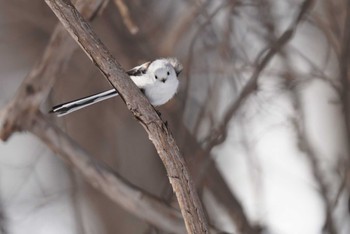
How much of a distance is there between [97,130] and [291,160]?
0.60 m

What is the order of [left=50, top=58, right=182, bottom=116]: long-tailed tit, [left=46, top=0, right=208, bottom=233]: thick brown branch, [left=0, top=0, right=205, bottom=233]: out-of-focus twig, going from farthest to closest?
[left=0, top=0, right=205, bottom=233]: out-of-focus twig
[left=50, top=58, right=182, bottom=116]: long-tailed tit
[left=46, top=0, right=208, bottom=233]: thick brown branch

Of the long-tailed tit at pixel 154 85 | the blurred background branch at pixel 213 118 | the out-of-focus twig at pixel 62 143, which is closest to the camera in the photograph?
the long-tailed tit at pixel 154 85

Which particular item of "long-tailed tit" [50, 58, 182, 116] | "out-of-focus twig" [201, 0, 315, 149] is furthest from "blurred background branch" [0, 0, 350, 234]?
"long-tailed tit" [50, 58, 182, 116]

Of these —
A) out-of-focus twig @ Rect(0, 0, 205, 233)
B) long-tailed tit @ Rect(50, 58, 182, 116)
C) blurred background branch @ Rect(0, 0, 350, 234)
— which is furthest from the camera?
blurred background branch @ Rect(0, 0, 350, 234)

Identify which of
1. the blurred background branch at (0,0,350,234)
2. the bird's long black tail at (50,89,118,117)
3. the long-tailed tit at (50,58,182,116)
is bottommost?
the blurred background branch at (0,0,350,234)

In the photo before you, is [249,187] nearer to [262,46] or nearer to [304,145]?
[304,145]

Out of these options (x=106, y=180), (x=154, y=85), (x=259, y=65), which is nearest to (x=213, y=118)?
(x=259, y=65)

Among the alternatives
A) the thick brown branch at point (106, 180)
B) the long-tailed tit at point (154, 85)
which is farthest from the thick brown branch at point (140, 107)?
the thick brown branch at point (106, 180)

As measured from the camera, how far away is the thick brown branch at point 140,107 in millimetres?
879

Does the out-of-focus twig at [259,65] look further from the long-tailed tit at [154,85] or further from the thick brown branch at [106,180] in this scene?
the long-tailed tit at [154,85]

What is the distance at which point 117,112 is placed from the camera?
6.32 ft

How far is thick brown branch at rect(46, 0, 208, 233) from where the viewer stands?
0.88m

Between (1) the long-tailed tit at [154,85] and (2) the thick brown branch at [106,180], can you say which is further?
(2) the thick brown branch at [106,180]

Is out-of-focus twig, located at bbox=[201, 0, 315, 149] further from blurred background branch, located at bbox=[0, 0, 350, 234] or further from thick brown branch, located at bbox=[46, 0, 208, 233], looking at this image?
thick brown branch, located at bbox=[46, 0, 208, 233]
